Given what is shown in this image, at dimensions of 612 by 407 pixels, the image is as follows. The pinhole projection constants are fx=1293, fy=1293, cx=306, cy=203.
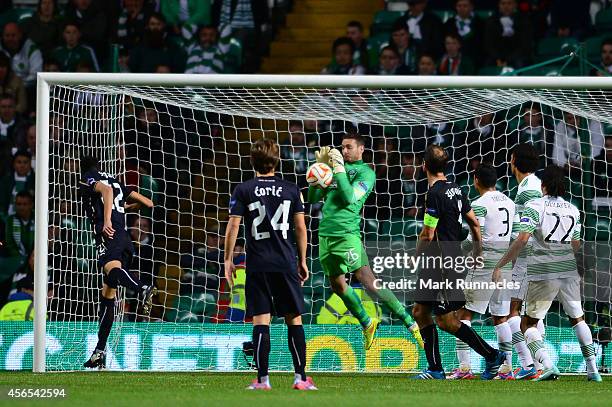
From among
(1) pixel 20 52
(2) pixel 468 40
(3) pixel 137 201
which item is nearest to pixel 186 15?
(1) pixel 20 52

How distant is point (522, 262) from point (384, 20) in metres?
7.03

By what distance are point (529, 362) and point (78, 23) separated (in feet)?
30.2

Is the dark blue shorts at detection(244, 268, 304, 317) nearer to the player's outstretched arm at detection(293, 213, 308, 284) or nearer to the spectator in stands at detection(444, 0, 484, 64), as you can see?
the player's outstretched arm at detection(293, 213, 308, 284)

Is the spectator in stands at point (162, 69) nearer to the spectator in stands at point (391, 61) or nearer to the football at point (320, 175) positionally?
the spectator in stands at point (391, 61)

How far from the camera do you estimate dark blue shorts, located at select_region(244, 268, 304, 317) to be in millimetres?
9281

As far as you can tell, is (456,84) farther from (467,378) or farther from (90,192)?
(90,192)

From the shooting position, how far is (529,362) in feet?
37.0

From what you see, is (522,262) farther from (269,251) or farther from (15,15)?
(15,15)

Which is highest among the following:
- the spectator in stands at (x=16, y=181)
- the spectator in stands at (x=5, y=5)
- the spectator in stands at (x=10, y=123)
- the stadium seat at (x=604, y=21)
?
the spectator in stands at (x=5, y=5)

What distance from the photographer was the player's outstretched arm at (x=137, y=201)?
12.1m

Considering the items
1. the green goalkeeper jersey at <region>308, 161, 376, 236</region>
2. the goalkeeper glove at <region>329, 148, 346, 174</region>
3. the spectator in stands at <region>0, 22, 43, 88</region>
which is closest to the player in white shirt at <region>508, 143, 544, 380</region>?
the green goalkeeper jersey at <region>308, 161, 376, 236</region>

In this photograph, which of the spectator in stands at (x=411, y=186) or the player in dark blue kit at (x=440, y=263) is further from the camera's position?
the spectator in stands at (x=411, y=186)

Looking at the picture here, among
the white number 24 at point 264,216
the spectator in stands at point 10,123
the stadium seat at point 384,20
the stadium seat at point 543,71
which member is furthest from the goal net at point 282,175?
the stadium seat at point 384,20

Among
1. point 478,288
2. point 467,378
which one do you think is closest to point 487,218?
point 478,288
